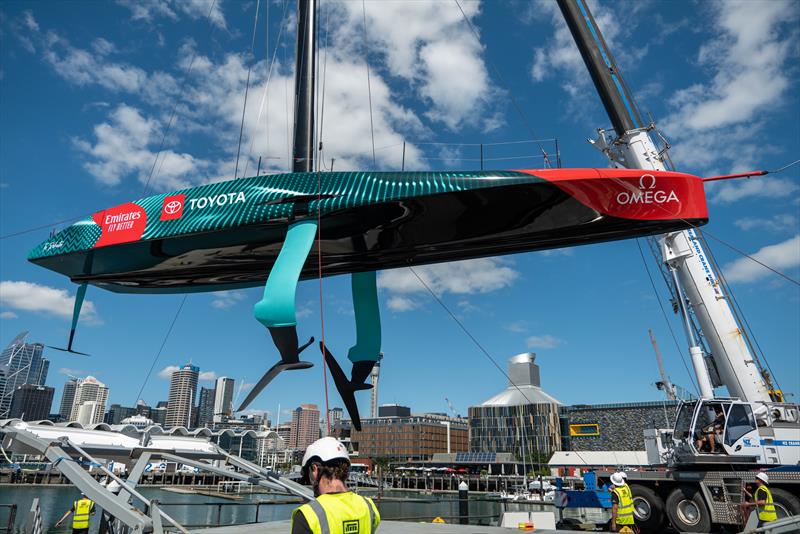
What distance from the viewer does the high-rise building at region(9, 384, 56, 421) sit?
157m

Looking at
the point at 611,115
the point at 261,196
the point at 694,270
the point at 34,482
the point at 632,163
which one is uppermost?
the point at 611,115

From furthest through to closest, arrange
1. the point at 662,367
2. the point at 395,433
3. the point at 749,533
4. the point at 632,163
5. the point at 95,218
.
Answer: the point at 395,433, the point at 662,367, the point at 632,163, the point at 95,218, the point at 749,533

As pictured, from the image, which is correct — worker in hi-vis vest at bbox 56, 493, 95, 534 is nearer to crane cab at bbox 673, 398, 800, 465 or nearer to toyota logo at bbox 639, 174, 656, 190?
toyota logo at bbox 639, 174, 656, 190

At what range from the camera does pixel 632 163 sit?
43.7 ft

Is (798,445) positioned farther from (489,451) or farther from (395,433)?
(395,433)

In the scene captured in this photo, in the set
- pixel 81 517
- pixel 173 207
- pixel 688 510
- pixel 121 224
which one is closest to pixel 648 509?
pixel 688 510

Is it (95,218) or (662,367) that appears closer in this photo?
(95,218)

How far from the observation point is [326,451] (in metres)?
2.55

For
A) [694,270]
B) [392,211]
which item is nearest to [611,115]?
[694,270]

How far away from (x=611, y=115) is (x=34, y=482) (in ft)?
287

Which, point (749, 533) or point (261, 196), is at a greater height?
point (261, 196)

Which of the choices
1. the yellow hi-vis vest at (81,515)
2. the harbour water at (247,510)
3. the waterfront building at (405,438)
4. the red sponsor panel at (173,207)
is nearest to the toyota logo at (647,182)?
the harbour water at (247,510)

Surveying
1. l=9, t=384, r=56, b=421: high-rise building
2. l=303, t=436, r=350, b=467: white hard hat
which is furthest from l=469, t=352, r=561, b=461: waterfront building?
l=9, t=384, r=56, b=421: high-rise building

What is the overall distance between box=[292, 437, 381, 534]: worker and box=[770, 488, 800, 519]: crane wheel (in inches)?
397
